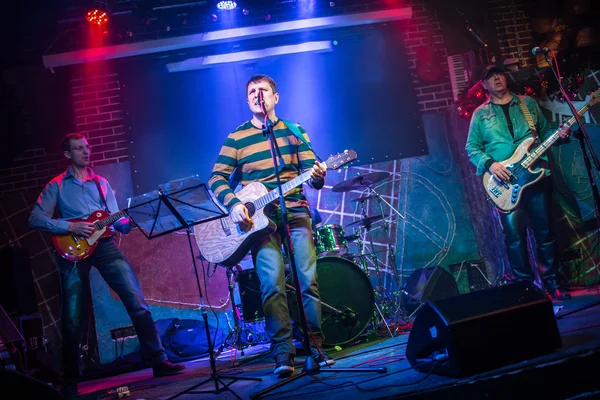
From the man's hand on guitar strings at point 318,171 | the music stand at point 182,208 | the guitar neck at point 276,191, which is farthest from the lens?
the guitar neck at point 276,191

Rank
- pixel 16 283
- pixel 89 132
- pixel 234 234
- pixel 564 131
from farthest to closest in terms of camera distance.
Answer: pixel 89 132 < pixel 16 283 < pixel 564 131 < pixel 234 234

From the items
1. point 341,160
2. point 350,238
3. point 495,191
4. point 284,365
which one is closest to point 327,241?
point 350,238

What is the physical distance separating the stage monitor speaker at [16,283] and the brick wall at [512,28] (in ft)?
24.3

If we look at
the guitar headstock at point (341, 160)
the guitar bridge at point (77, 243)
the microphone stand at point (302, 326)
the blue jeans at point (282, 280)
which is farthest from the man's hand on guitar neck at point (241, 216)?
the guitar bridge at point (77, 243)

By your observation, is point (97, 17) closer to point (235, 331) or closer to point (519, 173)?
point (235, 331)

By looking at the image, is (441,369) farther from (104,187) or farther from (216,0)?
(216,0)

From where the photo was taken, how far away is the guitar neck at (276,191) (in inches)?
164

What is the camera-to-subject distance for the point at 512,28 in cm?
797

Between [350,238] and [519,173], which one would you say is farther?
[350,238]

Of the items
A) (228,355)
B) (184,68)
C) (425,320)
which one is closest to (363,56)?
(184,68)

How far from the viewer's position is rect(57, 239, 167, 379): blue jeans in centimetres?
513

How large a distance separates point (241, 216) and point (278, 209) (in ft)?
1.28

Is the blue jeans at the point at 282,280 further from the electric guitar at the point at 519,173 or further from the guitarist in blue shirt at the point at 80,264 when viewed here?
the electric guitar at the point at 519,173

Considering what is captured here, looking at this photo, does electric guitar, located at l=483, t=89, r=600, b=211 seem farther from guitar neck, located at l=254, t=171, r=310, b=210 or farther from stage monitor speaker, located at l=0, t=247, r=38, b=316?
stage monitor speaker, located at l=0, t=247, r=38, b=316
